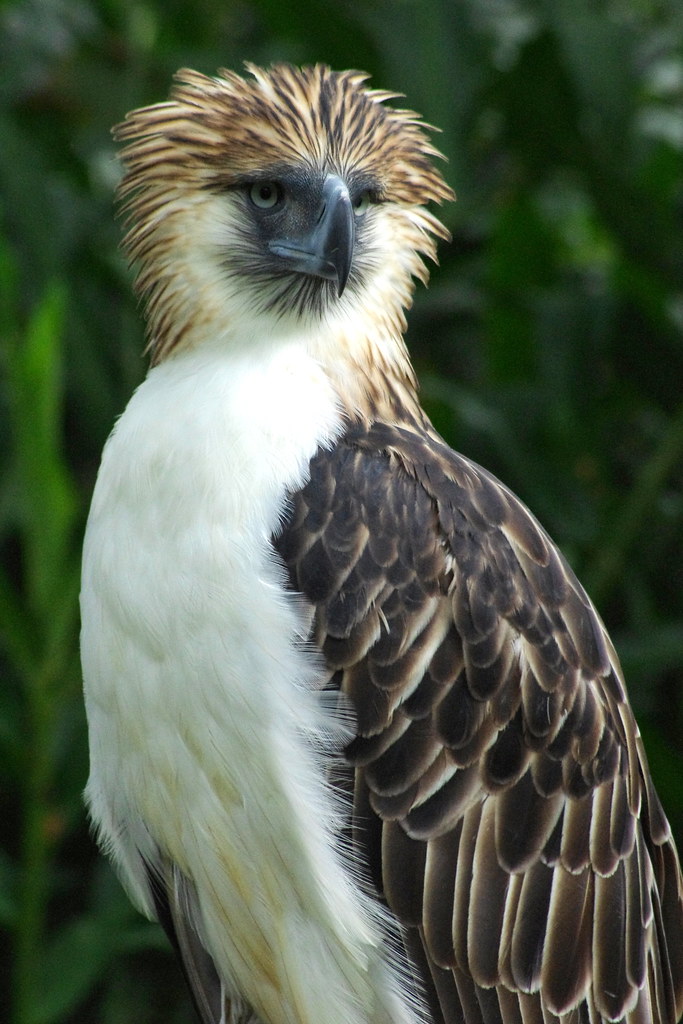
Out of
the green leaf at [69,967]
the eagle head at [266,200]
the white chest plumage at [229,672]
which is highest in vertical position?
the eagle head at [266,200]

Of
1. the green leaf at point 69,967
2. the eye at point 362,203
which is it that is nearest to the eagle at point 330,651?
the eye at point 362,203

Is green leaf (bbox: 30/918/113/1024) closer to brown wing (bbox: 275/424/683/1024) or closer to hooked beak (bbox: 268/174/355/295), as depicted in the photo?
brown wing (bbox: 275/424/683/1024)

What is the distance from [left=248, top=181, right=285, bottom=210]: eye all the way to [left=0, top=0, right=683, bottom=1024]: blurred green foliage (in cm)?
129

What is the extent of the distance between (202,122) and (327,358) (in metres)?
0.51

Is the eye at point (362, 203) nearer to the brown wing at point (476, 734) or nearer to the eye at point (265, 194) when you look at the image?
the eye at point (265, 194)

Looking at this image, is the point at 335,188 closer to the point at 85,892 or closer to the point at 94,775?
the point at 94,775

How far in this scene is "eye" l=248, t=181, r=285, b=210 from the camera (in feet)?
8.31

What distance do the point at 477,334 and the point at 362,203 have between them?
2.20 meters

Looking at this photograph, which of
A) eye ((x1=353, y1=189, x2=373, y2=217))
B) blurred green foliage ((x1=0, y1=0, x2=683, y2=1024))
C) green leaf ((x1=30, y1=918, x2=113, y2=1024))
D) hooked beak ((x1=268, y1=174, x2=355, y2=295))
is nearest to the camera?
hooked beak ((x1=268, y1=174, x2=355, y2=295))

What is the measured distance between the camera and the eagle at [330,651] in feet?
7.51

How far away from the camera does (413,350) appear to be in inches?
187

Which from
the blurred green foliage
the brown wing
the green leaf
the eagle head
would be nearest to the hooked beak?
the eagle head

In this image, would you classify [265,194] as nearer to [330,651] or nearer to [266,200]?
[266,200]

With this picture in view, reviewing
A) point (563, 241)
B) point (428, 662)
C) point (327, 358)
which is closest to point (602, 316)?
point (563, 241)
